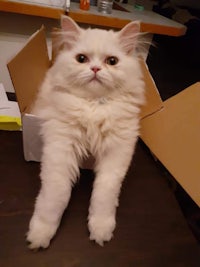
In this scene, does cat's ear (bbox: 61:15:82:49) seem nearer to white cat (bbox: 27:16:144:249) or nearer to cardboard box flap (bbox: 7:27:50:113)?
white cat (bbox: 27:16:144:249)

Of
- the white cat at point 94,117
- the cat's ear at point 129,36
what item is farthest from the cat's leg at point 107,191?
the cat's ear at point 129,36

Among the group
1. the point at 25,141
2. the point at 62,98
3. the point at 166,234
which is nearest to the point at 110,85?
the point at 62,98

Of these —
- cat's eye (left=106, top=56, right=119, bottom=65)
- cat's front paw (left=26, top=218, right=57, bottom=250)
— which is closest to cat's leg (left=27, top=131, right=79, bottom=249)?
cat's front paw (left=26, top=218, right=57, bottom=250)

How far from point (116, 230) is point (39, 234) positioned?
181 mm

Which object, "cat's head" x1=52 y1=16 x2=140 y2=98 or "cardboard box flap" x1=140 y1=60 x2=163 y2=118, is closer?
"cat's head" x1=52 y1=16 x2=140 y2=98

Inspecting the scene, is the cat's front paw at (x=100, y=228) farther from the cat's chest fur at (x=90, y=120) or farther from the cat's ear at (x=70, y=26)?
the cat's ear at (x=70, y=26)

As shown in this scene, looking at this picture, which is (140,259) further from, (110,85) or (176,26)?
(176,26)

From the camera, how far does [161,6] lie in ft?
5.72

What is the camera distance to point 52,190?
23.7 inches

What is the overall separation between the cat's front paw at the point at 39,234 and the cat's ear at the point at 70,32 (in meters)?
0.46

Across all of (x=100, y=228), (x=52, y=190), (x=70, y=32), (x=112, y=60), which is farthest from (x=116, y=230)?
(x=70, y=32)

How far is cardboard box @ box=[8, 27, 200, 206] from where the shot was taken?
2.32 ft

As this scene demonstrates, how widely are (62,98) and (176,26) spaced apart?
679 mm

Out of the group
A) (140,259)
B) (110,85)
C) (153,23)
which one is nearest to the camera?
(140,259)
